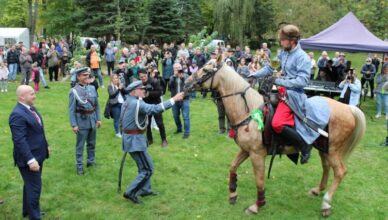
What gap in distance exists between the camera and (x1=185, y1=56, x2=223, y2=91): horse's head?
618 centimetres

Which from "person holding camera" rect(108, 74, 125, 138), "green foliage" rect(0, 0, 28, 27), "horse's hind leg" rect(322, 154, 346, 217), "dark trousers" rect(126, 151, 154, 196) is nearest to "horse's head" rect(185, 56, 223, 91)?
"dark trousers" rect(126, 151, 154, 196)

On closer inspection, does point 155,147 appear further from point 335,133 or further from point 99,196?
point 335,133

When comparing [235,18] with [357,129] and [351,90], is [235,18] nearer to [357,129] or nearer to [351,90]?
[351,90]

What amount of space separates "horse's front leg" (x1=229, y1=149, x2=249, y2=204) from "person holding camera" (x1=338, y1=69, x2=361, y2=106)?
7992mm

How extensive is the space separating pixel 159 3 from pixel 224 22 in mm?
6789

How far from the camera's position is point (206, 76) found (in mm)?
6188

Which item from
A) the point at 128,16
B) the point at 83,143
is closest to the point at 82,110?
the point at 83,143

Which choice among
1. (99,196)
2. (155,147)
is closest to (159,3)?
(155,147)

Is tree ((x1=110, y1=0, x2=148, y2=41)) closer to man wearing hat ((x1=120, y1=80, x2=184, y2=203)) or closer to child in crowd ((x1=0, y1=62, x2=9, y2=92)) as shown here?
child in crowd ((x1=0, y1=62, x2=9, y2=92))

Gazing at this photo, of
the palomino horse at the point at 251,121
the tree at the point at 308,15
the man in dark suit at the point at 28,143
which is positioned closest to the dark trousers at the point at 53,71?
the man in dark suit at the point at 28,143

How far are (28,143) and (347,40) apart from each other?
43.5 ft

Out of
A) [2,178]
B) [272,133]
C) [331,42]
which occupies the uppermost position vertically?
[331,42]

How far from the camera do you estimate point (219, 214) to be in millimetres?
6273

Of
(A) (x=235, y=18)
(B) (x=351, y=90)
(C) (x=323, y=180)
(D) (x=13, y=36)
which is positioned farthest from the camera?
(A) (x=235, y=18)
